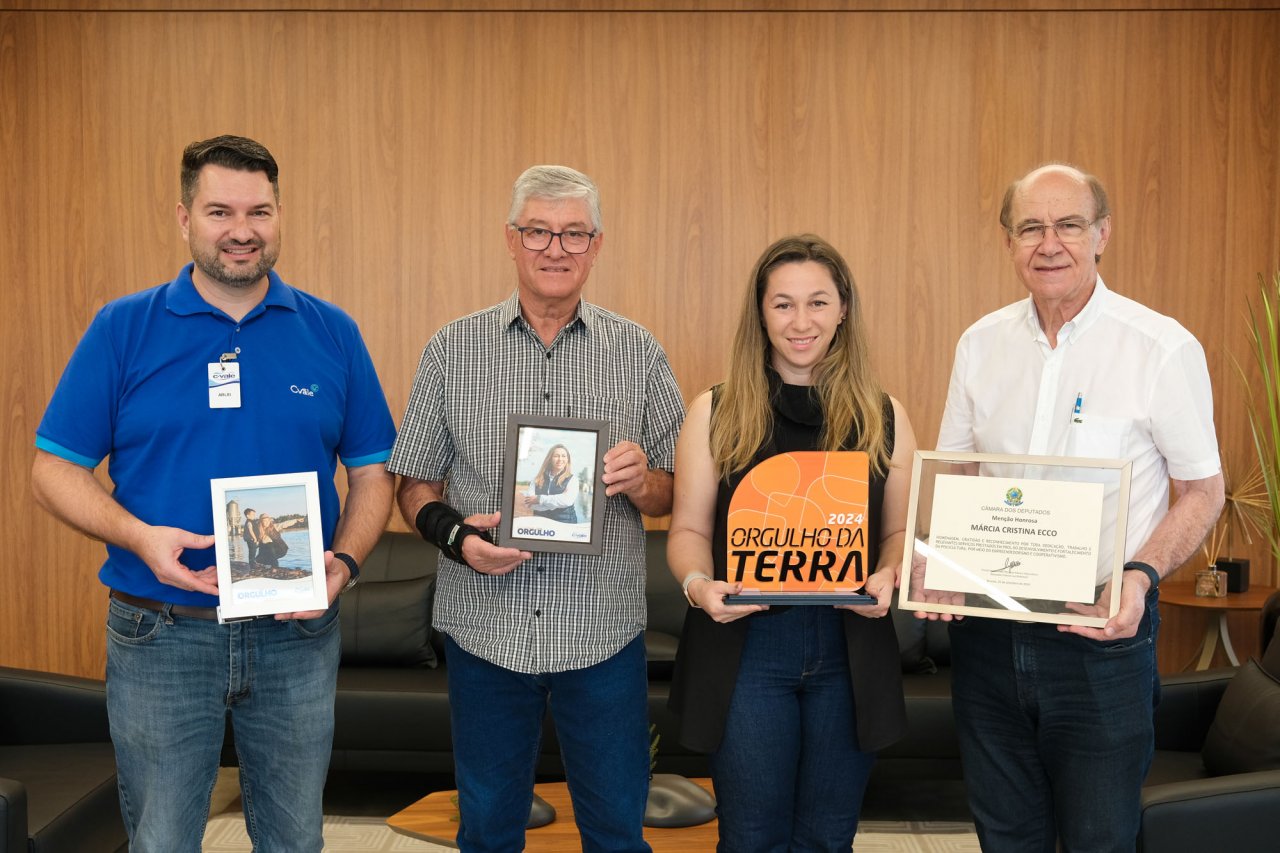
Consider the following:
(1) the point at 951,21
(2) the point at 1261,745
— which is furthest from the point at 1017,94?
(2) the point at 1261,745

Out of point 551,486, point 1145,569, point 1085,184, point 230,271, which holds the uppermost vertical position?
point 1085,184

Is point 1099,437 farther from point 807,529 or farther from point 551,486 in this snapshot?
point 551,486

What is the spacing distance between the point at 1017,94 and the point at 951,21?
407mm

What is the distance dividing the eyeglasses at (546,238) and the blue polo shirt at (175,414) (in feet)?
1.67

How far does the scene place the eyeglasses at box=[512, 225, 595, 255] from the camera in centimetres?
231

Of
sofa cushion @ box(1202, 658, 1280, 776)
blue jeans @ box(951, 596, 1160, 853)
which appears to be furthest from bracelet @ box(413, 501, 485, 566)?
sofa cushion @ box(1202, 658, 1280, 776)

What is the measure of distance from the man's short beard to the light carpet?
218 centimetres

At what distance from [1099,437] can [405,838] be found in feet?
8.97

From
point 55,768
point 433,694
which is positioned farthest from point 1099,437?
point 55,768

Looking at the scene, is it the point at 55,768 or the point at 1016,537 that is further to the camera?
the point at 55,768

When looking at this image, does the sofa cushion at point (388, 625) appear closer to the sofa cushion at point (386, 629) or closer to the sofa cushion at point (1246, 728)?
the sofa cushion at point (386, 629)

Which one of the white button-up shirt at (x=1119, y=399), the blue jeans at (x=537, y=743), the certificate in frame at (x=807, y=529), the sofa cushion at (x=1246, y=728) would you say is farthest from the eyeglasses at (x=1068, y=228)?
the sofa cushion at (x=1246, y=728)

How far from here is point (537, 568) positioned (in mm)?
2330

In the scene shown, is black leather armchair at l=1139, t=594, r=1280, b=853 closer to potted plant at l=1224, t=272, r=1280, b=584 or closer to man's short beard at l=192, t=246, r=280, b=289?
potted plant at l=1224, t=272, r=1280, b=584
